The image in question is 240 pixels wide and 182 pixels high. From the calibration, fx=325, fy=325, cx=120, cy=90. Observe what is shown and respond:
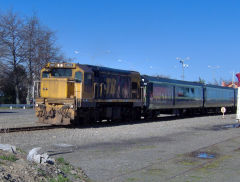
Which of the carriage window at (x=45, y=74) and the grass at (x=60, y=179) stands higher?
the carriage window at (x=45, y=74)

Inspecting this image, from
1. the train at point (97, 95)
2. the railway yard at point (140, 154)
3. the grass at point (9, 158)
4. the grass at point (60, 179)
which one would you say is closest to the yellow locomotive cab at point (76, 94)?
the train at point (97, 95)

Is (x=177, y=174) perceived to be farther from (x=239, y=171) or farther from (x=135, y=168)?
(x=239, y=171)

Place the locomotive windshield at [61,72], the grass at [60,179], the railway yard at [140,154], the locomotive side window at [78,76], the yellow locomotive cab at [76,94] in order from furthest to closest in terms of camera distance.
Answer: the locomotive windshield at [61,72]
the locomotive side window at [78,76]
the yellow locomotive cab at [76,94]
the railway yard at [140,154]
the grass at [60,179]

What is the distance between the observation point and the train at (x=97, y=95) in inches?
684

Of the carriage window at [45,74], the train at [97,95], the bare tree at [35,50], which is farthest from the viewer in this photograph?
the bare tree at [35,50]

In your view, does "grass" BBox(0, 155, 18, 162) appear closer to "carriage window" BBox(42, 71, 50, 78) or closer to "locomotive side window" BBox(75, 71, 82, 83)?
"locomotive side window" BBox(75, 71, 82, 83)

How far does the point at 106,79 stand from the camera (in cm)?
1962

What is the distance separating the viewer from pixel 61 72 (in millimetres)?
18250

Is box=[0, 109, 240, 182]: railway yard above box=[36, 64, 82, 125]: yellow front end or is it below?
below

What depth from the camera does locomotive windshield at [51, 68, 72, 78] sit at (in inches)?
707

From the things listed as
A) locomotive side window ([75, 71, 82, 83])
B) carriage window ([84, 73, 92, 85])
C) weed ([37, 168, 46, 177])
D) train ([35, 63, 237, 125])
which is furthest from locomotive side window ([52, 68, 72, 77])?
weed ([37, 168, 46, 177])

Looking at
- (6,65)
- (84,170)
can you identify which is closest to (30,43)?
(6,65)

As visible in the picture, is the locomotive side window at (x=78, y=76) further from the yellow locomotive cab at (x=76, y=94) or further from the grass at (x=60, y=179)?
the grass at (x=60, y=179)

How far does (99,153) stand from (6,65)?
3682 cm
